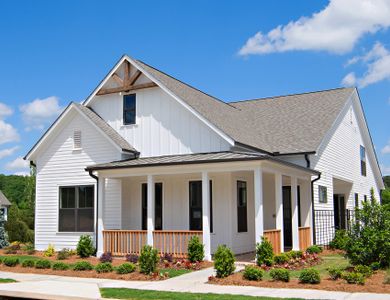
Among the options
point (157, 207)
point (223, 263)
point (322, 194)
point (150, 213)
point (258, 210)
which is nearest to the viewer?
point (223, 263)

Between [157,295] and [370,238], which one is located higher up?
[370,238]

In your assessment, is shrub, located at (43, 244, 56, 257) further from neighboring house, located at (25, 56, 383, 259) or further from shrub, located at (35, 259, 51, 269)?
shrub, located at (35, 259, 51, 269)

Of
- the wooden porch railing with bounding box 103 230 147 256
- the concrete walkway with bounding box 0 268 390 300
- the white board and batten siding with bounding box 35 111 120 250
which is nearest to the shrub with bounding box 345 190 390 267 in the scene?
the concrete walkway with bounding box 0 268 390 300

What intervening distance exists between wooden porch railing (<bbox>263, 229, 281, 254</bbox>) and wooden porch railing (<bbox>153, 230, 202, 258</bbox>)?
2434 millimetres

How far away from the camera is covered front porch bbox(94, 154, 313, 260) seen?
1709 centimetres

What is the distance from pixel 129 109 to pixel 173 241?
254 inches

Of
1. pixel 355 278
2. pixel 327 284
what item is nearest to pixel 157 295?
pixel 327 284

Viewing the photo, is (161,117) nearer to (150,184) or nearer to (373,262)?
(150,184)

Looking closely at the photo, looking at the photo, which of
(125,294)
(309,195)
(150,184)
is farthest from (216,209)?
(125,294)

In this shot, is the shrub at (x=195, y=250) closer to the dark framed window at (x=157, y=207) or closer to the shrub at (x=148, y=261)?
the shrub at (x=148, y=261)

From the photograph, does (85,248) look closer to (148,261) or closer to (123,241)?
(123,241)

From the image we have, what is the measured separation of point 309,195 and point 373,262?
23.4 feet

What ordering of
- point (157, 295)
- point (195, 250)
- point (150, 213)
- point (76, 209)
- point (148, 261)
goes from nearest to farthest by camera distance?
point (157, 295) → point (148, 261) → point (195, 250) → point (150, 213) → point (76, 209)

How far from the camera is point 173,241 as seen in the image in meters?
17.8
